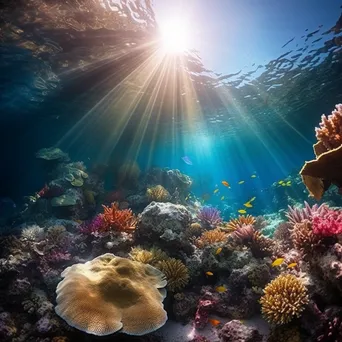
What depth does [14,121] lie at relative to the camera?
74.5 feet

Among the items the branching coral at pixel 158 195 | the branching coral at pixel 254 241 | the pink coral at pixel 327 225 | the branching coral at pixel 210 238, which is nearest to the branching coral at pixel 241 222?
the branching coral at pixel 210 238

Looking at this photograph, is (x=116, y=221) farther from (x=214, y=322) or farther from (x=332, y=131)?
(x=332, y=131)

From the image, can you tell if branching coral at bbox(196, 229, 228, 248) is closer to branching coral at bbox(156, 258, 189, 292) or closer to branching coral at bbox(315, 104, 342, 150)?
branching coral at bbox(156, 258, 189, 292)

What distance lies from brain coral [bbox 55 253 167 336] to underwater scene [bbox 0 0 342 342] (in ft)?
0.08

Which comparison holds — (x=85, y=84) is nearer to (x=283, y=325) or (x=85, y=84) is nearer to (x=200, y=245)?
(x=200, y=245)

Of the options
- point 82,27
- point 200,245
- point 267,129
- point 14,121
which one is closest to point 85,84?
point 82,27

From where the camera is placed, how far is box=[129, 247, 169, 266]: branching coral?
6473mm

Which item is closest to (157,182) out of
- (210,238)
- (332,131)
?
(210,238)

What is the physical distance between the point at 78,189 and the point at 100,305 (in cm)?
1057

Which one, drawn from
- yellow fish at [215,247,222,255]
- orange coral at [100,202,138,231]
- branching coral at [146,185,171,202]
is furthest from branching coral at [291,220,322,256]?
branching coral at [146,185,171,202]

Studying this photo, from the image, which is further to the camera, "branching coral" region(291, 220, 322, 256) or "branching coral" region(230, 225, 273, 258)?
"branching coral" region(230, 225, 273, 258)

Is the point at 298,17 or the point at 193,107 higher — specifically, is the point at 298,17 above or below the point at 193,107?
above

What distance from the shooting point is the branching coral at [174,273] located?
237 inches

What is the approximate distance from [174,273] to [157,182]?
12004 mm
